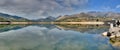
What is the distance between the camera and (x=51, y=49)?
27672mm

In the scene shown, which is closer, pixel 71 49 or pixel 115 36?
pixel 71 49

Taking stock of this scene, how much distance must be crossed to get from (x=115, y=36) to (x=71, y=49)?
53.4 feet

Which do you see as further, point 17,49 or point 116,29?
point 116,29

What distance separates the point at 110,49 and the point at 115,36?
44.8 feet

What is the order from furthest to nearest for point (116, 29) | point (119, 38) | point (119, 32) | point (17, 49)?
point (116, 29), point (119, 32), point (119, 38), point (17, 49)

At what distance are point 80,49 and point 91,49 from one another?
1.33 meters

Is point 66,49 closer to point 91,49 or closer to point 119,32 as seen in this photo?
point 91,49

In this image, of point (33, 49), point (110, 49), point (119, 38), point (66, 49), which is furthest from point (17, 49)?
point (119, 38)

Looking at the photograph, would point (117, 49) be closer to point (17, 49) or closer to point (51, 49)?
point (51, 49)

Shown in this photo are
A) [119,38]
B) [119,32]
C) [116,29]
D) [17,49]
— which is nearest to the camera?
[17,49]

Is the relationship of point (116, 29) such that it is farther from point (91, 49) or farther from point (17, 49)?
point (17, 49)

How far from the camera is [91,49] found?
27.9 m

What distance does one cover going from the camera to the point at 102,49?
28.1 m

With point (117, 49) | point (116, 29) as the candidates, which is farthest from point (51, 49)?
point (116, 29)
